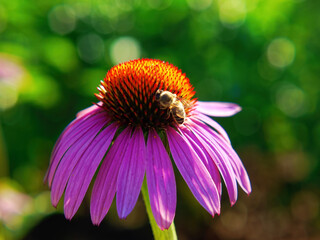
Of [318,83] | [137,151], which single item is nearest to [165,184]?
[137,151]

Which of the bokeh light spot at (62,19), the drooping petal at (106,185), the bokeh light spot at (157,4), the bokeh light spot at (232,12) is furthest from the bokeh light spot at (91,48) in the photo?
the drooping petal at (106,185)

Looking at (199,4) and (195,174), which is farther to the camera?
(199,4)

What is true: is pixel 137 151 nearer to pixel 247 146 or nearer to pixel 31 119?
pixel 247 146

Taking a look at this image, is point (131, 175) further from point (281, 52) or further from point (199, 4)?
point (281, 52)

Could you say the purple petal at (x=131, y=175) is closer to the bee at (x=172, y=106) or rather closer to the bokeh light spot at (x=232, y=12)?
the bee at (x=172, y=106)

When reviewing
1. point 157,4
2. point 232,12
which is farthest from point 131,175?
point 157,4

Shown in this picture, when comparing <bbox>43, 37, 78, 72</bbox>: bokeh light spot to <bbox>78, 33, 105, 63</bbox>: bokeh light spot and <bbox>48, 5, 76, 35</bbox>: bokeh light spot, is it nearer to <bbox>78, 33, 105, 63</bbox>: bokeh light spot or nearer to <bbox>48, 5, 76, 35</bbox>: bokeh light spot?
<bbox>78, 33, 105, 63</bbox>: bokeh light spot
